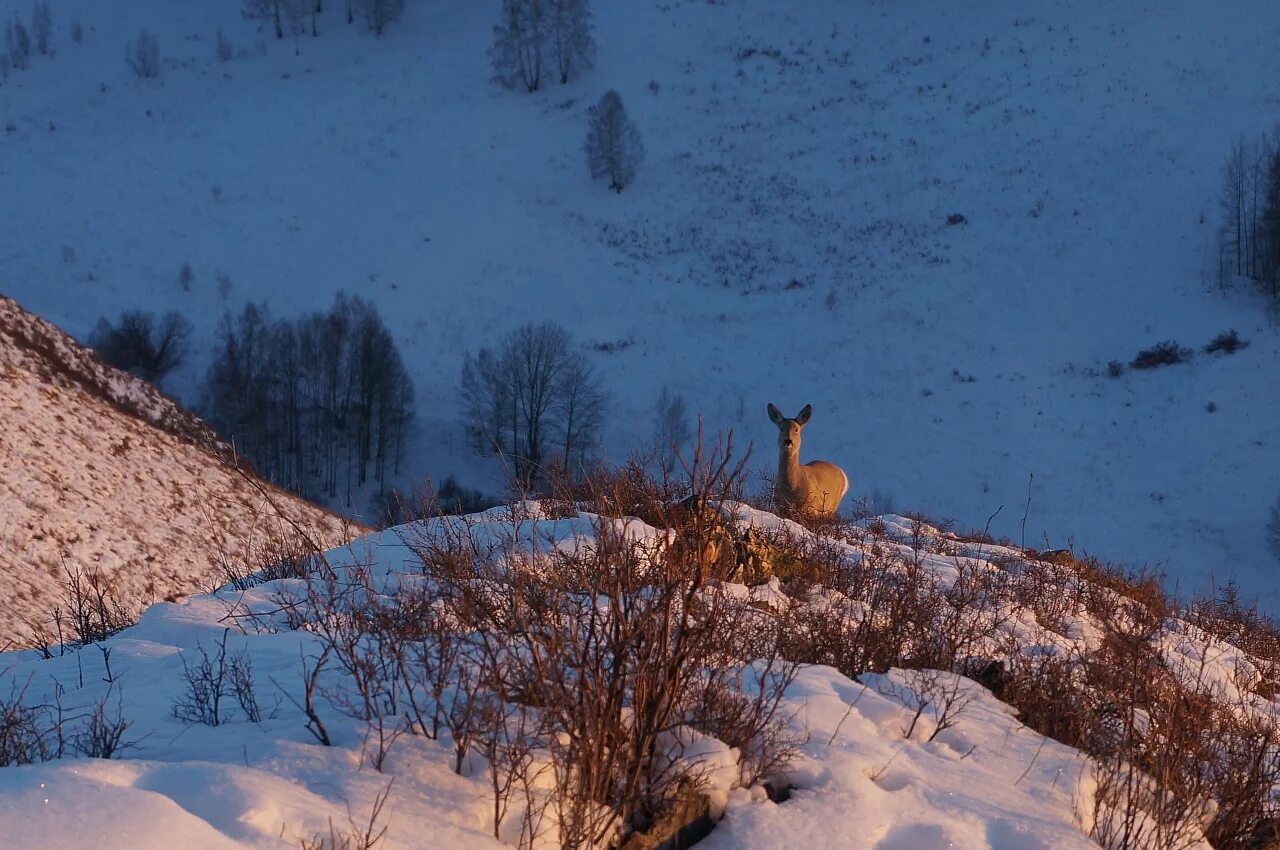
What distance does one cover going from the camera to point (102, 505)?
13695 millimetres

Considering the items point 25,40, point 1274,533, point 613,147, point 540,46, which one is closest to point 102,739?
point 1274,533

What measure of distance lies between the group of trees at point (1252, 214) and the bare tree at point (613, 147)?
28093 mm

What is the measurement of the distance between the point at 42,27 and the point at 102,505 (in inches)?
2815

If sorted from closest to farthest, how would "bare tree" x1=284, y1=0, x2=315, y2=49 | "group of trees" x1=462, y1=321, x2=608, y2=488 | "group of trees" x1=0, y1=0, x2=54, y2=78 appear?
"group of trees" x1=462, y1=321, x2=608, y2=488 → "group of trees" x1=0, y1=0, x2=54, y2=78 → "bare tree" x1=284, y1=0, x2=315, y2=49

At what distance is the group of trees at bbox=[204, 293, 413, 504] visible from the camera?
128 ft

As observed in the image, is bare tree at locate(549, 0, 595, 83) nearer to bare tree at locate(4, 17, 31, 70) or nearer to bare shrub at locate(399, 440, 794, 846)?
bare tree at locate(4, 17, 31, 70)

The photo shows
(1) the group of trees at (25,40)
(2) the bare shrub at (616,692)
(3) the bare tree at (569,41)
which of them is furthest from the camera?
(1) the group of trees at (25,40)

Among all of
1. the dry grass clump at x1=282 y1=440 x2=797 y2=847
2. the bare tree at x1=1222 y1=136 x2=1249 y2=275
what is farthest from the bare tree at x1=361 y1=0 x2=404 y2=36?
the dry grass clump at x1=282 y1=440 x2=797 y2=847

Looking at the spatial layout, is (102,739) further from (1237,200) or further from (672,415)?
(1237,200)

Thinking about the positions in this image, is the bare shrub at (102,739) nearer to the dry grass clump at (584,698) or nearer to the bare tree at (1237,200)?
the dry grass clump at (584,698)

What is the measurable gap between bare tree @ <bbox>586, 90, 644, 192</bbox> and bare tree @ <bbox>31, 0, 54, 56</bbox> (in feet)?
141

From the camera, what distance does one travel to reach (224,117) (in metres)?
55.6

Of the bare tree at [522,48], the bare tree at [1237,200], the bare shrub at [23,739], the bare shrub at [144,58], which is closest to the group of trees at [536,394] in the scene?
the bare tree at [1237,200]

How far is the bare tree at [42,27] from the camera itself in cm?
6631
